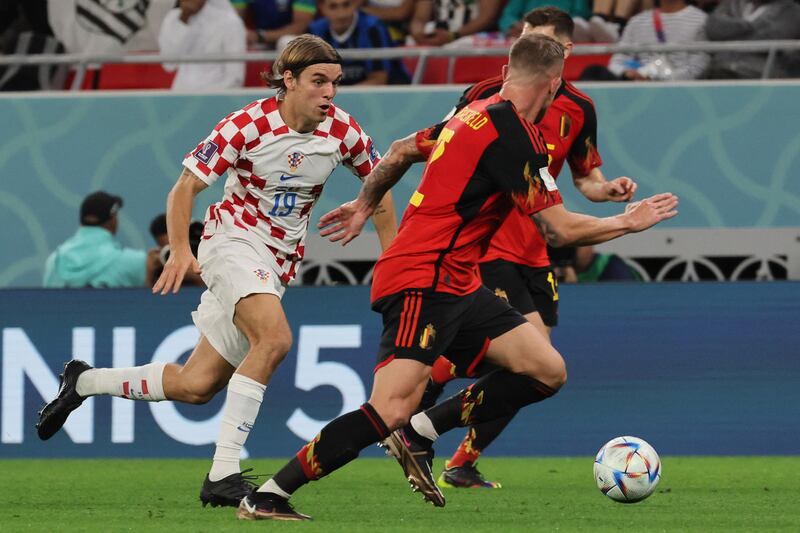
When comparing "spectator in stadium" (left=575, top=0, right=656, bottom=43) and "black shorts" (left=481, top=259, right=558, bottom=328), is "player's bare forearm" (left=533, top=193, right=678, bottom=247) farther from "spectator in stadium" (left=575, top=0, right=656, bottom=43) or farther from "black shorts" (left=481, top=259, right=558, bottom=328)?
"spectator in stadium" (left=575, top=0, right=656, bottom=43)

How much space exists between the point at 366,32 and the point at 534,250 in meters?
4.87

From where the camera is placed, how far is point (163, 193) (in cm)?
1297

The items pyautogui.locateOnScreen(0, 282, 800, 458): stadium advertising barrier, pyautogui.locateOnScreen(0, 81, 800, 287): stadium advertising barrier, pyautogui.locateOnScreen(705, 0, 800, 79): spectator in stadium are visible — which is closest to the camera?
pyautogui.locateOnScreen(0, 282, 800, 458): stadium advertising barrier

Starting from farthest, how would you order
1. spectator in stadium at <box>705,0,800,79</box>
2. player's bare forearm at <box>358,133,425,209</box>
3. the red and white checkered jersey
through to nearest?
spectator in stadium at <box>705,0,800,79</box>, the red and white checkered jersey, player's bare forearm at <box>358,133,425,209</box>

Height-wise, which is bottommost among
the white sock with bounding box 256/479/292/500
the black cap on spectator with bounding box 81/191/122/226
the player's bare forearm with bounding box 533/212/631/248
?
the black cap on spectator with bounding box 81/191/122/226

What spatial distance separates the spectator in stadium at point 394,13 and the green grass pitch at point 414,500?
4.34 m

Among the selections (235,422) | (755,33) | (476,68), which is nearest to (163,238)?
(476,68)

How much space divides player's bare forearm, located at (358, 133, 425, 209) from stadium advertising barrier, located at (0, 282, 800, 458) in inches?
133

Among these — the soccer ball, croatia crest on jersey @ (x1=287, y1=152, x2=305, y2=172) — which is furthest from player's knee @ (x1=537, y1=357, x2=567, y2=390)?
croatia crest on jersey @ (x1=287, y1=152, x2=305, y2=172)

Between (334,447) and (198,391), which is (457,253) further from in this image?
(198,391)

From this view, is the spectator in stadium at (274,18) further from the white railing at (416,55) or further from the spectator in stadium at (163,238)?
the spectator in stadium at (163,238)

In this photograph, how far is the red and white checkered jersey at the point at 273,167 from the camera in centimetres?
745

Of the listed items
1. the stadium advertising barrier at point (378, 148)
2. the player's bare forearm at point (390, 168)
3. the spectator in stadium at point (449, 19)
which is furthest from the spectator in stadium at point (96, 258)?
the player's bare forearm at point (390, 168)

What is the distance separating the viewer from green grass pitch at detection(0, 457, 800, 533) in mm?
6555
